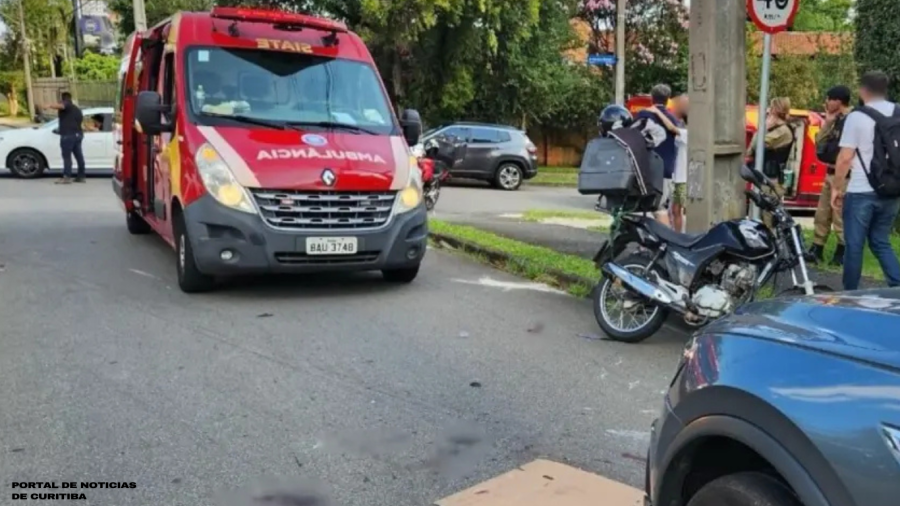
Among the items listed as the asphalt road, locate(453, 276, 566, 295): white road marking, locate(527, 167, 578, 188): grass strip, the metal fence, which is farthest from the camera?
the metal fence

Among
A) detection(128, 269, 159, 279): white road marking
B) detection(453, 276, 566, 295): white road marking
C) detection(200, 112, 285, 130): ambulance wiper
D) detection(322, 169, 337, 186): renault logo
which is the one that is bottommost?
detection(453, 276, 566, 295): white road marking

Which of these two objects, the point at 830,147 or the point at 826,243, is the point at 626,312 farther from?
the point at 826,243

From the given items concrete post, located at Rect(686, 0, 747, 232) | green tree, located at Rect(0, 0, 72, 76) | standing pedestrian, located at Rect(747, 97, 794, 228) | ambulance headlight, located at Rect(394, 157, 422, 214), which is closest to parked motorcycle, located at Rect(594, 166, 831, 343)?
concrete post, located at Rect(686, 0, 747, 232)

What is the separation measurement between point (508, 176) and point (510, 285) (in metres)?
12.5

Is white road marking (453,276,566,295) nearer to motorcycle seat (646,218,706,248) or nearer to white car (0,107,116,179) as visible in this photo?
motorcycle seat (646,218,706,248)

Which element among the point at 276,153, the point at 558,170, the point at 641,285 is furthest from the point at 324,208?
the point at 558,170

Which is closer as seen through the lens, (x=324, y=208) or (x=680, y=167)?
(x=324, y=208)

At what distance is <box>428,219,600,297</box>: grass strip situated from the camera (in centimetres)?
769

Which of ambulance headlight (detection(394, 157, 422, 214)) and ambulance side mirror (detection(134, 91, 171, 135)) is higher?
ambulance side mirror (detection(134, 91, 171, 135))

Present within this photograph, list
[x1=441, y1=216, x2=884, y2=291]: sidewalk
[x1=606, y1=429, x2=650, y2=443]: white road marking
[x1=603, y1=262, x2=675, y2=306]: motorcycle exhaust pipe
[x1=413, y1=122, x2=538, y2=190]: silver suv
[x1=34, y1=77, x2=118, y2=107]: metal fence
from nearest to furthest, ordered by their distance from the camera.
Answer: [x1=606, y1=429, x2=650, y2=443]: white road marking, [x1=603, y1=262, x2=675, y2=306]: motorcycle exhaust pipe, [x1=441, y1=216, x2=884, y2=291]: sidewalk, [x1=413, y1=122, x2=538, y2=190]: silver suv, [x1=34, y1=77, x2=118, y2=107]: metal fence

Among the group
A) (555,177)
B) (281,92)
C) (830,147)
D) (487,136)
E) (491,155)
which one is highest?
(281,92)

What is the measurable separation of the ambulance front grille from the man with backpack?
3.65 m

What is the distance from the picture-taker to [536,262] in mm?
8414

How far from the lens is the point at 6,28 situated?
4919 centimetres
